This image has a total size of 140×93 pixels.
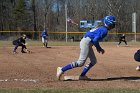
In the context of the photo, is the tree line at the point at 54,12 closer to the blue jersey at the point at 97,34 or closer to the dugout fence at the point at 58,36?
the dugout fence at the point at 58,36

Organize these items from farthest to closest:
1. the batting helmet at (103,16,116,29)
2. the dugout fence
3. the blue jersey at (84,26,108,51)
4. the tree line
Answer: the tree line
the dugout fence
the batting helmet at (103,16,116,29)
the blue jersey at (84,26,108,51)

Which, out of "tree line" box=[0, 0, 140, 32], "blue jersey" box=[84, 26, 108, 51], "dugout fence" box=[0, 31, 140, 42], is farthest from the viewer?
"tree line" box=[0, 0, 140, 32]

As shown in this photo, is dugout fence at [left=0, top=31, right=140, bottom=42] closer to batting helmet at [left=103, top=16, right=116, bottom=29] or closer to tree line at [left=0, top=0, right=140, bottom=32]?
tree line at [left=0, top=0, right=140, bottom=32]

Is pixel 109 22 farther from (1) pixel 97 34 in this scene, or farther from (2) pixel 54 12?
(2) pixel 54 12

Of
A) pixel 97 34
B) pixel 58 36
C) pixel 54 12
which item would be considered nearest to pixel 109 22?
pixel 97 34

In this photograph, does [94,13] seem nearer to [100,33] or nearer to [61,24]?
[61,24]

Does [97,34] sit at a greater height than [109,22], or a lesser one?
lesser

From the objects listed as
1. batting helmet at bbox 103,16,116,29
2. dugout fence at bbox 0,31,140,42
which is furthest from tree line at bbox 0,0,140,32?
batting helmet at bbox 103,16,116,29

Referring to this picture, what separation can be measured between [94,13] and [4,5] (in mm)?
18205

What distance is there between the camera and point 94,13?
75.8 m

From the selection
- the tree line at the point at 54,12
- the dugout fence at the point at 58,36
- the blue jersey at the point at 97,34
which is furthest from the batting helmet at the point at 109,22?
the tree line at the point at 54,12

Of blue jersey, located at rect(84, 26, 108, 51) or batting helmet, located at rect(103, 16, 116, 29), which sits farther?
batting helmet, located at rect(103, 16, 116, 29)

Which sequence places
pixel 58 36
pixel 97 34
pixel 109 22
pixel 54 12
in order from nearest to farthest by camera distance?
pixel 97 34 → pixel 109 22 → pixel 58 36 → pixel 54 12

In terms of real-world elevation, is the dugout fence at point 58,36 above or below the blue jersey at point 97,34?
below
